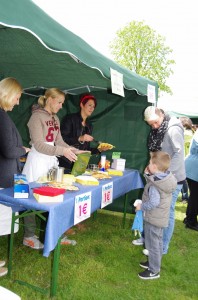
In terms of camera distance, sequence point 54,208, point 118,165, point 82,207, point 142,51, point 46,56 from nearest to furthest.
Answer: point 54,208 < point 82,207 < point 46,56 < point 118,165 < point 142,51

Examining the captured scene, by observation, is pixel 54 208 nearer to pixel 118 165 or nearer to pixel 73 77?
pixel 118 165

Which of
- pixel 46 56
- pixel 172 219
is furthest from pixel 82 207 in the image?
pixel 46 56

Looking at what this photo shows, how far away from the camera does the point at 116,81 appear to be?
2885 mm

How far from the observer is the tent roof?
168 centimetres

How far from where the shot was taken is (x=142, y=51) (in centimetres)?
2569

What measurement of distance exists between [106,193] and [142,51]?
2461 centimetres

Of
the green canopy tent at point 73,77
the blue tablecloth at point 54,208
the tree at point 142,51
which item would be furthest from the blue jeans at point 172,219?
the tree at point 142,51

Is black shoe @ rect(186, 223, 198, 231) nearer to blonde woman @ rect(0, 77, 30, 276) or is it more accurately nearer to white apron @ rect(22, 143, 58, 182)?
white apron @ rect(22, 143, 58, 182)

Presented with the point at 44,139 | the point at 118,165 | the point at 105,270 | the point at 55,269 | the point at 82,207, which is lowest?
the point at 105,270

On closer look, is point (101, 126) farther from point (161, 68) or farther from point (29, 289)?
point (161, 68)

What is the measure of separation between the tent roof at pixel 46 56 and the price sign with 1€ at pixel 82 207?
104cm

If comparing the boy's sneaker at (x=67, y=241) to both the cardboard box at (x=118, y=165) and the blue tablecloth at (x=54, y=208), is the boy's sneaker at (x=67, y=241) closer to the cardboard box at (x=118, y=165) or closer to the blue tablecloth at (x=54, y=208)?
the blue tablecloth at (x=54, y=208)

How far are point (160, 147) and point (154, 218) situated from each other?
2.95 ft

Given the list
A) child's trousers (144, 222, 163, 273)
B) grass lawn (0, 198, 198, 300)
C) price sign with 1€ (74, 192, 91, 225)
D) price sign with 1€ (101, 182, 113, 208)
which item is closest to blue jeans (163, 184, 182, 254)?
grass lawn (0, 198, 198, 300)
